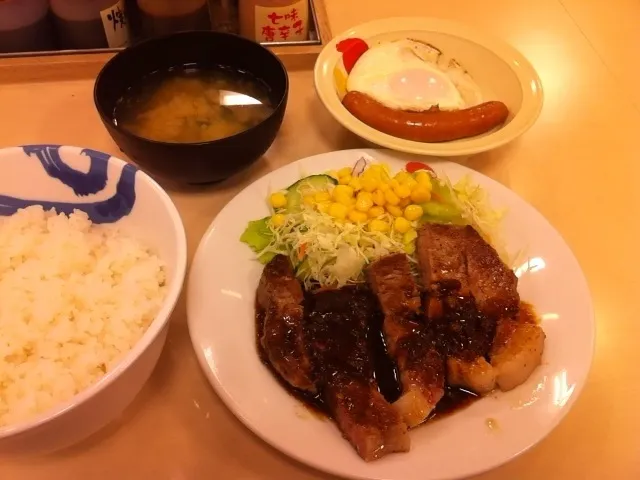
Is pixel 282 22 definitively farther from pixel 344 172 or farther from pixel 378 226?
pixel 378 226

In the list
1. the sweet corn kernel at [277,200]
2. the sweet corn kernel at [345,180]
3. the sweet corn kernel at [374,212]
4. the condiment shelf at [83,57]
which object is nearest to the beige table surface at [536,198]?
the condiment shelf at [83,57]

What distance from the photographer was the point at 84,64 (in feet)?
8.25

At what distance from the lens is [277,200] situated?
197 cm

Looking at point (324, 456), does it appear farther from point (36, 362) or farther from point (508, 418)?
point (36, 362)

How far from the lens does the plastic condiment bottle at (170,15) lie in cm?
253

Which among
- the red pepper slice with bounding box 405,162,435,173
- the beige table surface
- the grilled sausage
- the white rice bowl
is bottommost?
the beige table surface

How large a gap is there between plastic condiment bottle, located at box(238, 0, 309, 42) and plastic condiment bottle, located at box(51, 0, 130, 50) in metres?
0.54

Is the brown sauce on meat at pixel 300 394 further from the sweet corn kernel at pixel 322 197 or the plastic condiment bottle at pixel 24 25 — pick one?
the plastic condiment bottle at pixel 24 25

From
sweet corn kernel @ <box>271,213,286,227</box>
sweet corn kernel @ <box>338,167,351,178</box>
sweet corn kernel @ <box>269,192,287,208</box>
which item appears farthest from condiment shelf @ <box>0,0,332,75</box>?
sweet corn kernel @ <box>271,213,286,227</box>

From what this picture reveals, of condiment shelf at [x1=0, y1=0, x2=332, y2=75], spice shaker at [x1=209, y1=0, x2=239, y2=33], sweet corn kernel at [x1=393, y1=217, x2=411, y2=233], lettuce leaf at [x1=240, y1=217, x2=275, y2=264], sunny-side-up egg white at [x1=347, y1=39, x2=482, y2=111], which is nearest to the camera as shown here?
lettuce leaf at [x1=240, y1=217, x2=275, y2=264]

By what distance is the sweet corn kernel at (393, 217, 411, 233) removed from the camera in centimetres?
197

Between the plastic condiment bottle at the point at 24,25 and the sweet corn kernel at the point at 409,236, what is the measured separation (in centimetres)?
183

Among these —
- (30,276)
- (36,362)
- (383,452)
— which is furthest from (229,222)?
(383,452)

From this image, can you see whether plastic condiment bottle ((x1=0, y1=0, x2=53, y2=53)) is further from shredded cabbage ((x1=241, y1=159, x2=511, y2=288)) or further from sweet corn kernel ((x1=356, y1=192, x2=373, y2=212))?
sweet corn kernel ((x1=356, y1=192, x2=373, y2=212))
